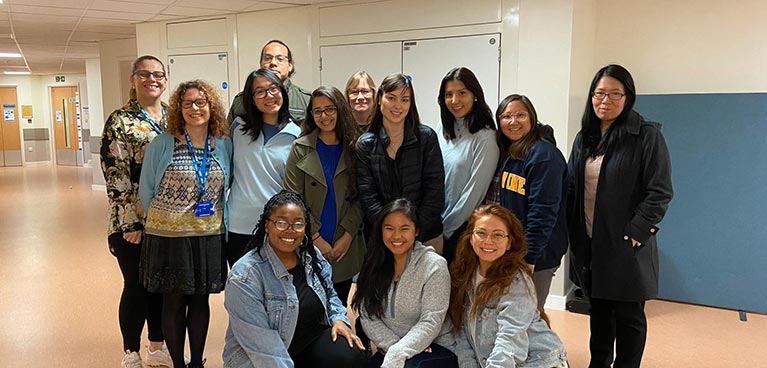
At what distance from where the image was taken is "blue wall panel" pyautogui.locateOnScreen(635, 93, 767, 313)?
150 inches

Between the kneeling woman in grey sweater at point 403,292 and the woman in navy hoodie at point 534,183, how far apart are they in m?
0.41

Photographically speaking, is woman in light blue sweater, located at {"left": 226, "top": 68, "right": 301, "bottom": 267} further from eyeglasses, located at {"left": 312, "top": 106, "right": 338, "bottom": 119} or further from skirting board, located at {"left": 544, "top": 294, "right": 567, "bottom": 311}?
skirting board, located at {"left": 544, "top": 294, "right": 567, "bottom": 311}

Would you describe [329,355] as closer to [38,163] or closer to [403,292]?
[403,292]

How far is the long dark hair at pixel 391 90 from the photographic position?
243 cm

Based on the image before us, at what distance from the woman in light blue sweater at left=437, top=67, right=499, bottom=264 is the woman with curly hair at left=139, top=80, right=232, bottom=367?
1.08 metres

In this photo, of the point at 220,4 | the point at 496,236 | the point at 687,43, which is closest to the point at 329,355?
the point at 496,236

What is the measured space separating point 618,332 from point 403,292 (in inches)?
42.7

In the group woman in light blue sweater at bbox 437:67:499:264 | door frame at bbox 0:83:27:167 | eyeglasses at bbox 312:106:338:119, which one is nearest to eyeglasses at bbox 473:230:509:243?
woman in light blue sweater at bbox 437:67:499:264

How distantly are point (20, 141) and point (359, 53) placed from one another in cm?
1388

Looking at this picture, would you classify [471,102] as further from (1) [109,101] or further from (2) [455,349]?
(1) [109,101]

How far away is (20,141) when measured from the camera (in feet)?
48.2

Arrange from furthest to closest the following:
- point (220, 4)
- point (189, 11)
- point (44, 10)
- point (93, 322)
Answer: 1. point (44, 10)
2. point (189, 11)
3. point (220, 4)
4. point (93, 322)

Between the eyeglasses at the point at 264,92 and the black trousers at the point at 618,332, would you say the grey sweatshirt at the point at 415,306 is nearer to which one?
the black trousers at the point at 618,332

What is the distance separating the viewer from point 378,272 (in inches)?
93.0
